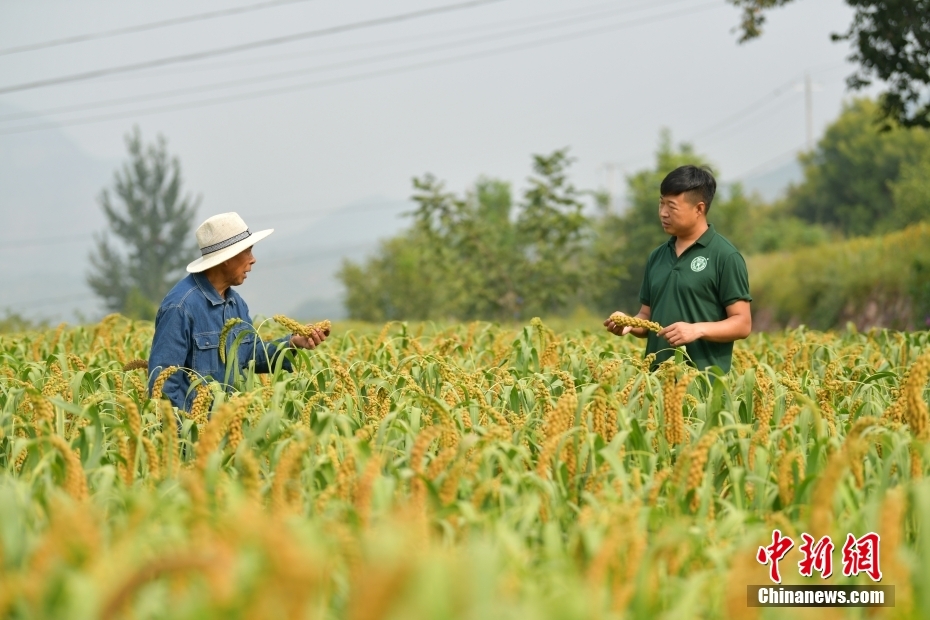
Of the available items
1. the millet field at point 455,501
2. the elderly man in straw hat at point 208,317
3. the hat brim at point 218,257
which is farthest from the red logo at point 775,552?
the hat brim at point 218,257

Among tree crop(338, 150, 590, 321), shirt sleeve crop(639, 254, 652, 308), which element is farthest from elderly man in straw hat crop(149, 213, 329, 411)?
tree crop(338, 150, 590, 321)

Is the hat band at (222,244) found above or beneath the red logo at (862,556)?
above

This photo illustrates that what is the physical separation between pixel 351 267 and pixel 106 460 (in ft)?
229

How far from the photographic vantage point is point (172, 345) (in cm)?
438

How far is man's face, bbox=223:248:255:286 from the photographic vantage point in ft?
15.3

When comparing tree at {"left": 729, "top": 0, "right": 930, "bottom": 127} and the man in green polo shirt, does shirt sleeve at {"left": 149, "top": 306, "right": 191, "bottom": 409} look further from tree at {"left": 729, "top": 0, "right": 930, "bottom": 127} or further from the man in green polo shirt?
tree at {"left": 729, "top": 0, "right": 930, "bottom": 127}

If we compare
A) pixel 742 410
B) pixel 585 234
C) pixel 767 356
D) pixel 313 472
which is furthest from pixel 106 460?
pixel 585 234

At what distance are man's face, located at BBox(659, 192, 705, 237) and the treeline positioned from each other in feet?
46.0

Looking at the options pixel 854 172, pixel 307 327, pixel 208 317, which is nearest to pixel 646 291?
pixel 307 327

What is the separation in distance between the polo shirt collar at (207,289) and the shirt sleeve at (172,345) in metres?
0.17

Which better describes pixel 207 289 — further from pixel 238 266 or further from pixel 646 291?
pixel 646 291

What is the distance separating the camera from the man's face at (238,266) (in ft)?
15.3

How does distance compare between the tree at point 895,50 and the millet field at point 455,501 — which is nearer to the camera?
the millet field at point 455,501

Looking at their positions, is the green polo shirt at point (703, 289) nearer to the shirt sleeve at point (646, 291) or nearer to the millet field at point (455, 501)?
the shirt sleeve at point (646, 291)
